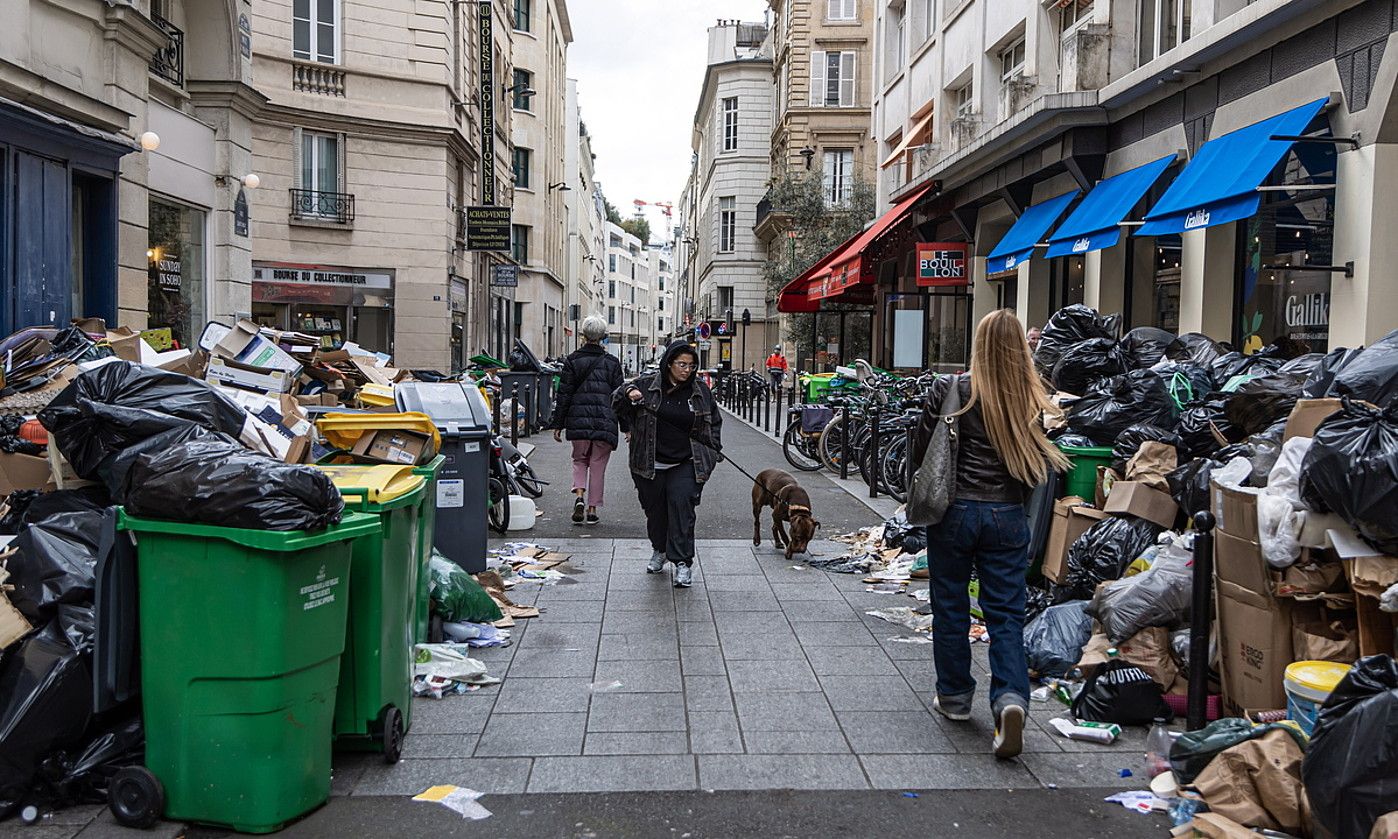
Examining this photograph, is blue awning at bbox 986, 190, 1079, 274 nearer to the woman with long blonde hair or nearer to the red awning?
the red awning

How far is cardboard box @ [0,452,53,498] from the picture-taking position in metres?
5.52

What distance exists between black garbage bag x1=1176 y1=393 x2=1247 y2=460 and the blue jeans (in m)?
2.16

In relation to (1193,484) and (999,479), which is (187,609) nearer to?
(999,479)

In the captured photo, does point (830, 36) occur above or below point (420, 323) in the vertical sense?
above

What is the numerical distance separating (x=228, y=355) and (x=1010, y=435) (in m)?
5.49

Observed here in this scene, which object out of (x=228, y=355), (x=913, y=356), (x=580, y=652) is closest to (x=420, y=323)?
(x=913, y=356)

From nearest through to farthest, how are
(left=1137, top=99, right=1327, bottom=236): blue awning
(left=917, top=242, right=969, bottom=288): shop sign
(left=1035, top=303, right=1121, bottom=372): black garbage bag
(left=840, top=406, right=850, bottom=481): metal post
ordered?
(left=1035, top=303, right=1121, bottom=372): black garbage bag, (left=1137, top=99, right=1327, bottom=236): blue awning, (left=840, top=406, right=850, bottom=481): metal post, (left=917, top=242, right=969, bottom=288): shop sign

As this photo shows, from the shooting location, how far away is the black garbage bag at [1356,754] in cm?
338

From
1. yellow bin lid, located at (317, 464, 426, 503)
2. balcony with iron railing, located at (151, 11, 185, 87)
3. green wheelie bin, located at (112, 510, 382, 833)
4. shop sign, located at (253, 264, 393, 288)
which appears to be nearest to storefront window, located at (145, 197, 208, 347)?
balcony with iron railing, located at (151, 11, 185, 87)

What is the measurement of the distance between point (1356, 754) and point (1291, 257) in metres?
8.50

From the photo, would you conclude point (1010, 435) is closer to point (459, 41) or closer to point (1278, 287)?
point (1278, 287)

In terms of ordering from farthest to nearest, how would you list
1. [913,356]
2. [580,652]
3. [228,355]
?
[913,356], [228,355], [580,652]

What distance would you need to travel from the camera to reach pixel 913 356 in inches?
876

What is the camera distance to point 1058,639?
5.87 metres
